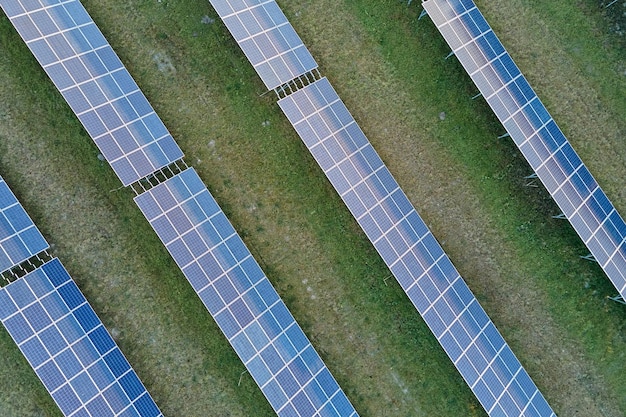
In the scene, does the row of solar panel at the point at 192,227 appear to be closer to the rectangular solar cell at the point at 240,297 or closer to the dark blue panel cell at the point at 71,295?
the rectangular solar cell at the point at 240,297

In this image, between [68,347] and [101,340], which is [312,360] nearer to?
[101,340]

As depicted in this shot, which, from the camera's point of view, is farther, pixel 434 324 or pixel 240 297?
pixel 434 324

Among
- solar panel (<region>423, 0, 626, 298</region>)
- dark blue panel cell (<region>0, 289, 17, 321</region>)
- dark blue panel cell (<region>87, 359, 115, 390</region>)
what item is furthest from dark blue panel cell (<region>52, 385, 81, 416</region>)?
solar panel (<region>423, 0, 626, 298</region>)

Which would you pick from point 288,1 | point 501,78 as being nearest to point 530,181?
point 501,78

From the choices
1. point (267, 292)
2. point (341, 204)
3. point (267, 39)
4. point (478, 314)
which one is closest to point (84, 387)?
point (267, 292)

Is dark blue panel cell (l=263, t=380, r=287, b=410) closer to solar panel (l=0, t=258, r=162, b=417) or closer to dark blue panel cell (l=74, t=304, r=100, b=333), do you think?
solar panel (l=0, t=258, r=162, b=417)

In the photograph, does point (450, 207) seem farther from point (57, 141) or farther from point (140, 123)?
point (57, 141)
